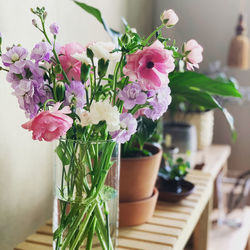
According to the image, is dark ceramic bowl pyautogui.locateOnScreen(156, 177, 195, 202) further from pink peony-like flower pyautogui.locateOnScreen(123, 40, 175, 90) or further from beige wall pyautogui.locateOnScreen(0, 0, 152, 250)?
pink peony-like flower pyautogui.locateOnScreen(123, 40, 175, 90)

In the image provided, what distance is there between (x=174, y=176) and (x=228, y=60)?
4.07 feet

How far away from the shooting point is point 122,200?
1104 millimetres

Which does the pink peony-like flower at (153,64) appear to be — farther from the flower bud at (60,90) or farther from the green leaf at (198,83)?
the green leaf at (198,83)

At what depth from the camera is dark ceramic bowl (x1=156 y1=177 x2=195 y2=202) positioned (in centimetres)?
125

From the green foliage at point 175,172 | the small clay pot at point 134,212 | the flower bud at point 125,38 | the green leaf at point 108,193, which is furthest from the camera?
the green foliage at point 175,172

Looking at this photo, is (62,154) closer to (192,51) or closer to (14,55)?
(14,55)

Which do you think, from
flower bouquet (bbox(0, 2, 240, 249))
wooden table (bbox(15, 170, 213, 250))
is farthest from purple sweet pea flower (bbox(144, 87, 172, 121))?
wooden table (bbox(15, 170, 213, 250))

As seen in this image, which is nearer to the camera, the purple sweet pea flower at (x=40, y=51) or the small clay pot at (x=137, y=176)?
the purple sweet pea flower at (x=40, y=51)

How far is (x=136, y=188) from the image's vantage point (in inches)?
43.1

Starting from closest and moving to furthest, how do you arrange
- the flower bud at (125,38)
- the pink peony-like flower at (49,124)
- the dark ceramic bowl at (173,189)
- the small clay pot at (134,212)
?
the pink peony-like flower at (49,124)
the flower bud at (125,38)
the small clay pot at (134,212)
the dark ceramic bowl at (173,189)

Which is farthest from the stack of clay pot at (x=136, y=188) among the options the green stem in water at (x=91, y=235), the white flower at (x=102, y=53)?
the white flower at (x=102, y=53)

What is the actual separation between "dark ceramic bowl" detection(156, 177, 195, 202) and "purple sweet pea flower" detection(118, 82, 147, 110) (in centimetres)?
56

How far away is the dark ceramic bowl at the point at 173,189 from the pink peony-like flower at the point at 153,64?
0.59m

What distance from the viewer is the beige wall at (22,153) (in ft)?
3.38
